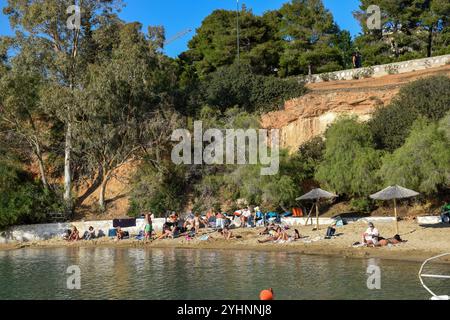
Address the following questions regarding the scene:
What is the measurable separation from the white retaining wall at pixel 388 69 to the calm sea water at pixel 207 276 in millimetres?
29755

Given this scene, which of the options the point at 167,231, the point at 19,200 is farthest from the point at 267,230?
the point at 19,200

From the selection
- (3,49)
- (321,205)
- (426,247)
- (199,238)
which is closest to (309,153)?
(321,205)

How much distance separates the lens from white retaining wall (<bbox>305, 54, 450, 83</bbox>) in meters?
48.0

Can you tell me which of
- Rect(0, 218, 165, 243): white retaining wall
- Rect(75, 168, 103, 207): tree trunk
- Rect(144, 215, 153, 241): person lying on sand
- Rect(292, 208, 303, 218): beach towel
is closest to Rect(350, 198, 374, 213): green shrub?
Rect(292, 208, 303, 218): beach towel

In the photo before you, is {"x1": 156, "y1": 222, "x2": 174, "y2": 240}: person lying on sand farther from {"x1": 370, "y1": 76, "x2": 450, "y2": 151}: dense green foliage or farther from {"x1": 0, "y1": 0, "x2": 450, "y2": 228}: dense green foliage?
{"x1": 370, "y1": 76, "x2": 450, "y2": 151}: dense green foliage

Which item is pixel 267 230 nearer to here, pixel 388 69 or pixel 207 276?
pixel 207 276

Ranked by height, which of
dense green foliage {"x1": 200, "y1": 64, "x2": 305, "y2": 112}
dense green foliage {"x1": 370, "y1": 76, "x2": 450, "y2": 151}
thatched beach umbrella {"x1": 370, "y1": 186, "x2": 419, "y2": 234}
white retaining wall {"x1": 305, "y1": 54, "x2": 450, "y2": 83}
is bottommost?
thatched beach umbrella {"x1": 370, "y1": 186, "x2": 419, "y2": 234}

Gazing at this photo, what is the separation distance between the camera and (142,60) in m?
37.4

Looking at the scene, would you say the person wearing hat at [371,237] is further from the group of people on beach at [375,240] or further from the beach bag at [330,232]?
the beach bag at [330,232]

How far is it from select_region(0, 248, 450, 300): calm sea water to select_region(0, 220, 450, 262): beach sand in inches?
41.4

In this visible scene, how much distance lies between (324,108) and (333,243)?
1892 cm

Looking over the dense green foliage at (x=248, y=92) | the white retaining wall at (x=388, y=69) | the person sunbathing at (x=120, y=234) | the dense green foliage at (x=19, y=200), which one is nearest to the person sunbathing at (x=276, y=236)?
the person sunbathing at (x=120, y=234)

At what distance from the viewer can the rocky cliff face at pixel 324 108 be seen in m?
41.2
